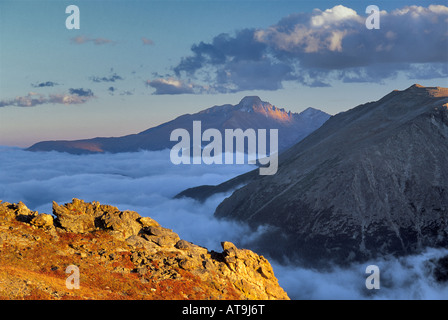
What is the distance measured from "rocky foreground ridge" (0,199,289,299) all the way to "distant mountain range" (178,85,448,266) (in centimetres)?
10767

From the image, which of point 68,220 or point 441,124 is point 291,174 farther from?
point 68,220

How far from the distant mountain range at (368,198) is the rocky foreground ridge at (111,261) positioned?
107668 mm

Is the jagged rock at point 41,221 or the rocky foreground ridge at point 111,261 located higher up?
the jagged rock at point 41,221

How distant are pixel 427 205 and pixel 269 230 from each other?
166 feet

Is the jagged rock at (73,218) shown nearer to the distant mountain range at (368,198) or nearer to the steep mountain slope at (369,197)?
the steep mountain slope at (369,197)

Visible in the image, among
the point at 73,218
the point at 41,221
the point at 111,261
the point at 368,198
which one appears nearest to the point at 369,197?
the point at 368,198

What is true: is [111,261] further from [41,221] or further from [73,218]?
[41,221]

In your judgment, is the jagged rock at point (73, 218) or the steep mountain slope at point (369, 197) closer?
the jagged rock at point (73, 218)

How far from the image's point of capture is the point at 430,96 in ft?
604

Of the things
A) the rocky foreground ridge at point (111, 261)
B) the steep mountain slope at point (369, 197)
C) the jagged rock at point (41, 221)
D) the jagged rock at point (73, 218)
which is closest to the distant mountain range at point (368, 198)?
the steep mountain slope at point (369, 197)

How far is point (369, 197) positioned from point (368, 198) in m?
0.45

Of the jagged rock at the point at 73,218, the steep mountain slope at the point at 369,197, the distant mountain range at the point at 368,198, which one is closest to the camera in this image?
the jagged rock at the point at 73,218

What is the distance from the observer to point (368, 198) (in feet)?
485

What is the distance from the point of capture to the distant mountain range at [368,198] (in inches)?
5502
